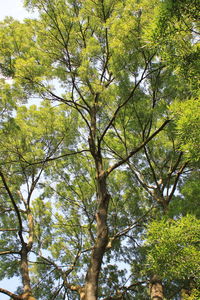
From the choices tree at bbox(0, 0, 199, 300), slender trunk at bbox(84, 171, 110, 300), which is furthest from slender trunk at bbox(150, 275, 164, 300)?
slender trunk at bbox(84, 171, 110, 300)

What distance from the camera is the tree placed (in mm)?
4492

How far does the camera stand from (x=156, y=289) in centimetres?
521

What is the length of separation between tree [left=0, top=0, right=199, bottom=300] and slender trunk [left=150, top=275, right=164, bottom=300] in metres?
0.04

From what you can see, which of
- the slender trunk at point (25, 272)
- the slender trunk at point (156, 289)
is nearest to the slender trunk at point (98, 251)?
the slender trunk at point (25, 272)

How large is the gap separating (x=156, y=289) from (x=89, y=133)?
3.67 meters

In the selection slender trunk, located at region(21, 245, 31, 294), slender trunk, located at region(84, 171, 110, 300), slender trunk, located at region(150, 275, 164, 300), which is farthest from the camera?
slender trunk, located at region(150, 275, 164, 300)

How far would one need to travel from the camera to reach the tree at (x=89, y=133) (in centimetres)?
449

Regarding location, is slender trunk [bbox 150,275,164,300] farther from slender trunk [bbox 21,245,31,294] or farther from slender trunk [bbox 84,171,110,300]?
slender trunk [bbox 21,245,31,294]

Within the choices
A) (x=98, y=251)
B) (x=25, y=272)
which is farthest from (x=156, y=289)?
(x=25, y=272)

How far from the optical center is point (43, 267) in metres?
7.20

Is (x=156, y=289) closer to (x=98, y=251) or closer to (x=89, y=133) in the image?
(x=98, y=251)

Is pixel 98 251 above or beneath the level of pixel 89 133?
beneath

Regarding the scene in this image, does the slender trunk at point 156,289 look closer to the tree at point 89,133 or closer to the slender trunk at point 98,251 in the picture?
the tree at point 89,133

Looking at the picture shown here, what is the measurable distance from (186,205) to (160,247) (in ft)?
9.09
